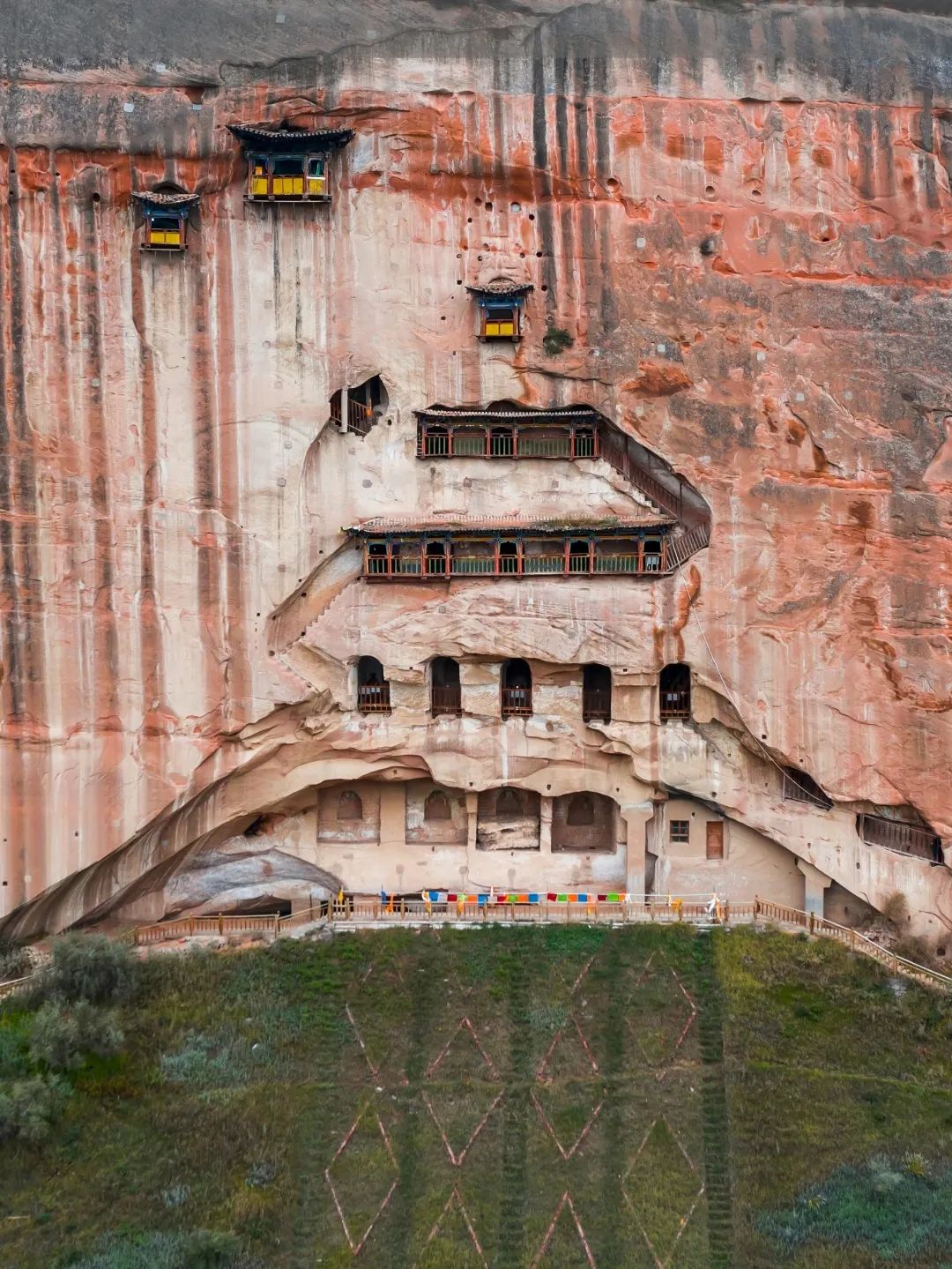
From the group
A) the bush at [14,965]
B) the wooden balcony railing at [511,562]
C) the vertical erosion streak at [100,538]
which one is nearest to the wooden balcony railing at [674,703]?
the wooden balcony railing at [511,562]

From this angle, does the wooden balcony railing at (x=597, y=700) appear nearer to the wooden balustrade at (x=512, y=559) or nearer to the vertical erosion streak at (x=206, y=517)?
the wooden balustrade at (x=512, y=559)

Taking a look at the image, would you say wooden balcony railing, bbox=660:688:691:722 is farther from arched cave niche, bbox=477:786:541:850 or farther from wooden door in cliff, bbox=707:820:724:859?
arched cave niche, bbox=477:786:541:850

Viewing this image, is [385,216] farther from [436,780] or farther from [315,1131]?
[315,1131]

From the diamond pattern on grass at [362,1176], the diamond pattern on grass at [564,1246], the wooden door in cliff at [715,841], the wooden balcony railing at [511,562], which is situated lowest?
the diamond pattern on grass at [564,1246]

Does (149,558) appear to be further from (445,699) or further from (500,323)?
(500,323)

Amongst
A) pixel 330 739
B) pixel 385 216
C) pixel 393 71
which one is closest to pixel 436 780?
pixel 330 739

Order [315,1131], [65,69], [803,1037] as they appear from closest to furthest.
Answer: [315,1131] → [803,1037] → [65,69]

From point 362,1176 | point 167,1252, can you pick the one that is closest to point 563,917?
point 362,1176
